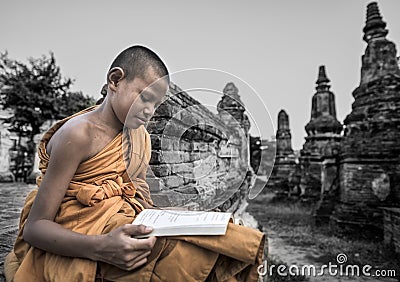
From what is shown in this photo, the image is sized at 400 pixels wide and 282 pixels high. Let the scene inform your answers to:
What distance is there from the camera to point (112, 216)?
3.61 feet

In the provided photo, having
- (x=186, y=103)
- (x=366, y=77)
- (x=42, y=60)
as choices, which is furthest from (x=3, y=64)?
(x=186, y=103)

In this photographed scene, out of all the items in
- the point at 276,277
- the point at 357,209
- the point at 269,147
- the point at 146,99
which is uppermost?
the point at 146,99

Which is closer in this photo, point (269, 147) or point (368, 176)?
point (269, 147)

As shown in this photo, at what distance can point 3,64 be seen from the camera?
11.8 metres

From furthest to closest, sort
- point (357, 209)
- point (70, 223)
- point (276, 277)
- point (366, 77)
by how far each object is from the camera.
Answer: point (366, 77) < point (357, 209) < point (276, 277) < point (70, 223)

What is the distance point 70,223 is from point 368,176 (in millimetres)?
5749

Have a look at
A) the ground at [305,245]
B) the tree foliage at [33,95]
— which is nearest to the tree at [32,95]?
the tree foliage at [33,95]

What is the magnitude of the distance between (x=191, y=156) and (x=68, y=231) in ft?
2.31

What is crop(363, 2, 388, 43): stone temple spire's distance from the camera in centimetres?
632

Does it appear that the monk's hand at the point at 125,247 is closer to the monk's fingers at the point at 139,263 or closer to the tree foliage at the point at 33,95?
the monk's fingers at the point at 139,263

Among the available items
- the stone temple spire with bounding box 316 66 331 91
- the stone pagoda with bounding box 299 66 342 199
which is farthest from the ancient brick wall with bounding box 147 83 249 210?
the stone temple spire with bounding box 316 66 331 91

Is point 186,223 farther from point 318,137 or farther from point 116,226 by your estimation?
point 318,137

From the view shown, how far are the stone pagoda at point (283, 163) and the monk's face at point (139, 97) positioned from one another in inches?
384

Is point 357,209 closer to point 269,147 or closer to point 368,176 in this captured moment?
point 368,176
